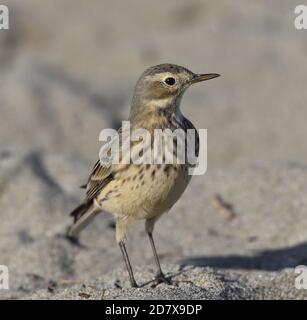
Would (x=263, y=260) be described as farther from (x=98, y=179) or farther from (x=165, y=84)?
(x=165, y=84)

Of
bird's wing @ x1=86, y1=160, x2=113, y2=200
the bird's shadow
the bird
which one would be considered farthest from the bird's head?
the bird's shadow

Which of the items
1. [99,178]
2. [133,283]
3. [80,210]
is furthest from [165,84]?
[133,283]

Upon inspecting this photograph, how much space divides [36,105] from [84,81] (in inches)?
68.1

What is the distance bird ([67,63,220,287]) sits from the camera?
5883 mm

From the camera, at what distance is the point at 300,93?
1106 centimetres

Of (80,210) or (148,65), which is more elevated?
(148,65)

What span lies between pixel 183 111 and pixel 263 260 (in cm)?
445

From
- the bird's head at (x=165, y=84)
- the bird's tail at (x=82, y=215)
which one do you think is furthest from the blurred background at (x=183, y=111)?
the bird's head at (x=165, y=84)

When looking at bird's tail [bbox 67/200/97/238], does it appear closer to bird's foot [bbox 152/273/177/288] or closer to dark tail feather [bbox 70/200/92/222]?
dark tail feather [bbox 70/200/92/222]

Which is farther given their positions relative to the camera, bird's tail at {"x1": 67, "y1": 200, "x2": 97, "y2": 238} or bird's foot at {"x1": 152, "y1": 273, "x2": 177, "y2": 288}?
bird's tail at {"x1": 67, "y1": 200, "x2": 97, "y2": 238}

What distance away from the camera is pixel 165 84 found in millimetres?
6188

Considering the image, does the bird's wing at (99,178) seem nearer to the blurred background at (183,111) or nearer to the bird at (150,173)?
the bird at (150,173)

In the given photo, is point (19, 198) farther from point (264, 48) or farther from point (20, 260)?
point (264, 48)

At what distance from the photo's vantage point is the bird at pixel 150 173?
588 centimetres
